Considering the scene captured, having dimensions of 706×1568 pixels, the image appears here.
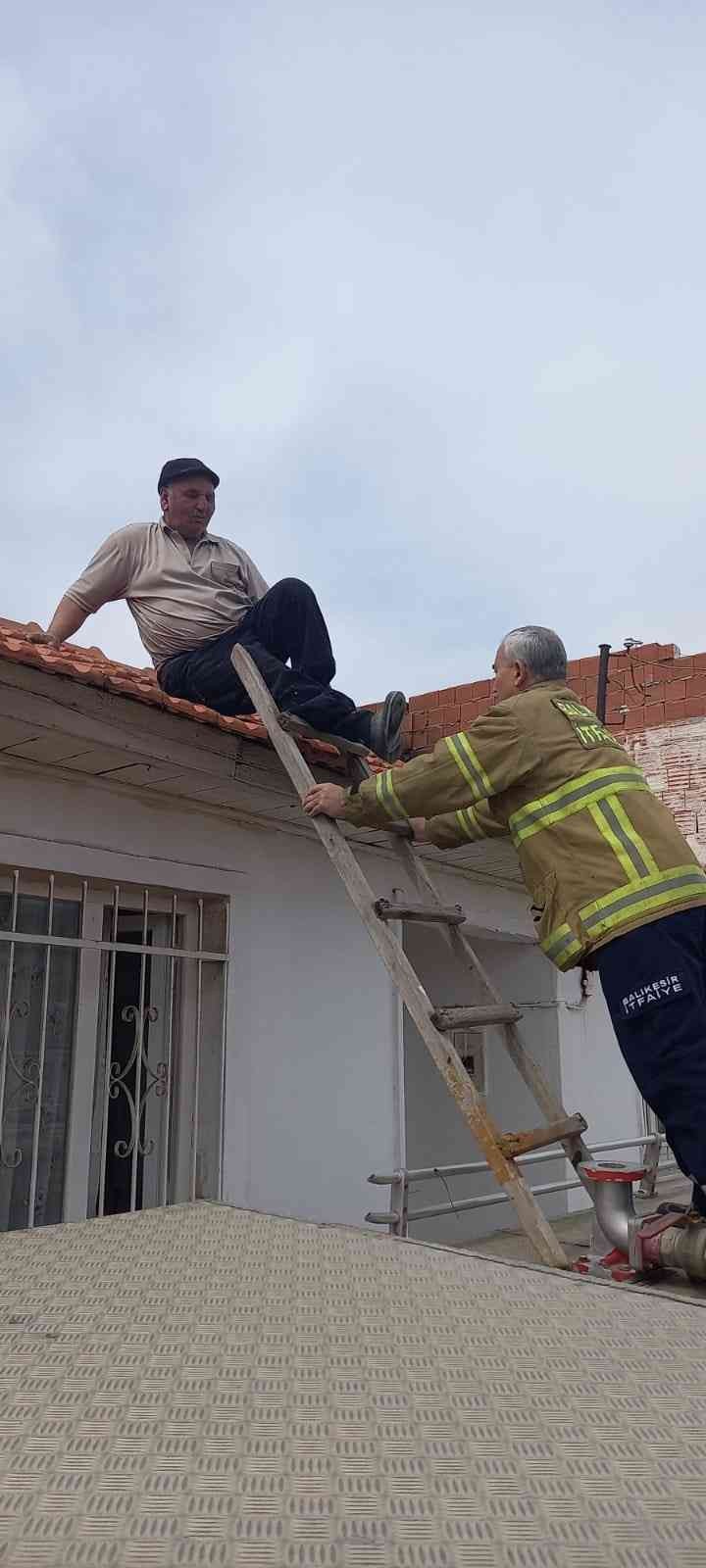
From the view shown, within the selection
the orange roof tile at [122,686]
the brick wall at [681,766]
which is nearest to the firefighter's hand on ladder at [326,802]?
the orange roof tile at [122,686]

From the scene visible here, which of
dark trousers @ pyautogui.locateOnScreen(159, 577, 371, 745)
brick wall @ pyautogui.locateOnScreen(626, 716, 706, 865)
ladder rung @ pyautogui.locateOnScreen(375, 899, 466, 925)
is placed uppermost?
brick wall @ pyautogui.locateOnScreen(626, 716, 706, 865)

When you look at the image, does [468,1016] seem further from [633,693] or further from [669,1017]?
[633,693]

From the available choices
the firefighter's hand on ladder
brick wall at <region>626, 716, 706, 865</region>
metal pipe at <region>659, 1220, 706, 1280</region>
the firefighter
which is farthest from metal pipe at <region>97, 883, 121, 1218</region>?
brick wall at <region>626, 716, 706, 865</region>

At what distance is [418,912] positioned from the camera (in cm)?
315

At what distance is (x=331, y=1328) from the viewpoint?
1869 millimetres

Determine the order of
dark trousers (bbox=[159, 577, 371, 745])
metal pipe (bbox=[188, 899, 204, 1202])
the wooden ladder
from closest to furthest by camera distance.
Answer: the wooden ladder, dark trousers (bbox=[159, 577, 371, 745]), metal pipe (bbox=[188, 899, 204, 1202])

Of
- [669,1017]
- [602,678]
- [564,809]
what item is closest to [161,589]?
[564,809]

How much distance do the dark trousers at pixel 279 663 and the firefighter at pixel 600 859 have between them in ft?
2.53

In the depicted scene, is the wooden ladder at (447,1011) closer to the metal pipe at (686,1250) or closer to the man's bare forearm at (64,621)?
the metal pipe at (686,1250)

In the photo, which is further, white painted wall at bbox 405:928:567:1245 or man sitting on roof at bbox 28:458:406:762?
white painted wall at bbox 405:928:567:1245

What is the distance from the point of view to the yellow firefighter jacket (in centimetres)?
263

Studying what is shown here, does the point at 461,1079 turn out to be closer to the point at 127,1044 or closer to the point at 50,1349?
the point at 50,1349

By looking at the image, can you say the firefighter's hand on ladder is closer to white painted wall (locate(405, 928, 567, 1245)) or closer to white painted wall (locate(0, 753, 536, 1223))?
white painted wall (locate(0, 753, 536, 1223))

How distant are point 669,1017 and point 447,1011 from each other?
0.64m
